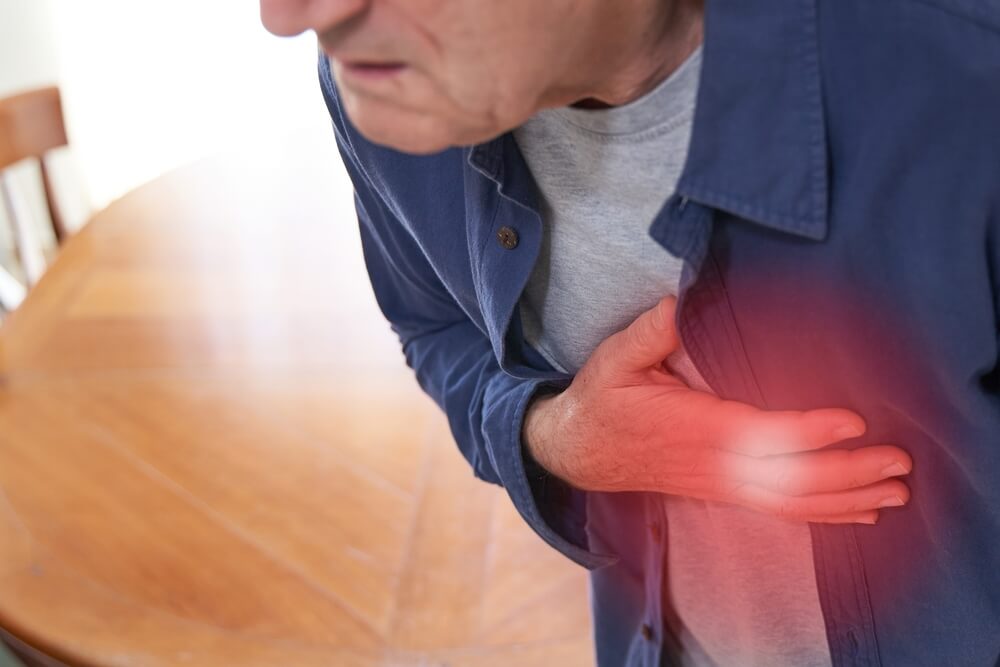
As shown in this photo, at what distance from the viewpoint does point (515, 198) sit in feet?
2.29

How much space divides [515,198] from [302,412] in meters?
0.87

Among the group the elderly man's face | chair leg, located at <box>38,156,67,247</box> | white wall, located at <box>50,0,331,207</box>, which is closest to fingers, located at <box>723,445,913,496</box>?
the elderly man's face

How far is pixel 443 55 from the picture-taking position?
1.71 feet

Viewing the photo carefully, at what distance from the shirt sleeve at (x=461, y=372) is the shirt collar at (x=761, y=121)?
30 cm

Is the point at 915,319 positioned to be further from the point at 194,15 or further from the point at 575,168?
the point at 194,15

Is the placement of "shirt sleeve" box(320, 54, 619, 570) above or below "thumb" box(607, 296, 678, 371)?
below

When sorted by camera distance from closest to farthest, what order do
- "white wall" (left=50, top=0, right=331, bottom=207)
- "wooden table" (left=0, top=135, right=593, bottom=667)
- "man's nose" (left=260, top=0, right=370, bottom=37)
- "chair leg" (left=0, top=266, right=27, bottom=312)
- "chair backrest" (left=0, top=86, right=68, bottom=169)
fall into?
"man's nose" (left=260, top=0, right=370, bottom=37) < "wooden table" (left=0, top=135, right=593, bottom=667) < "chair backrest" (left=0, top=86, right=68, bottom=169) < "chair leg" (left=0, top=266, right=27, bottom=312) < "white wall" (left=50, top=0, right=331, bottom=207)

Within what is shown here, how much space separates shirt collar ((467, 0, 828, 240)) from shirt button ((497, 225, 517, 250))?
17 cm

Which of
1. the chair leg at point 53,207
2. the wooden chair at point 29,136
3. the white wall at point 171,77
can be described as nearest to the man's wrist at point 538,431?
the wooden chair at point 29,136

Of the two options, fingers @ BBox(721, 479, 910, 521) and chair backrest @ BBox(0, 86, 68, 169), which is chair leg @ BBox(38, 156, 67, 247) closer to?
chair backrest @ BBox(0, 86, 68, 169)

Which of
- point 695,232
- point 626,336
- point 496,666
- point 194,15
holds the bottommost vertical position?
point 496,666

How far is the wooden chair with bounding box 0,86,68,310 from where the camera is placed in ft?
6.86

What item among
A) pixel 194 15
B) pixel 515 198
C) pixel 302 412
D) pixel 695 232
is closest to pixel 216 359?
pixel 302 412

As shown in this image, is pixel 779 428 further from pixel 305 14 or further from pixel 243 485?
pixel 243 485
